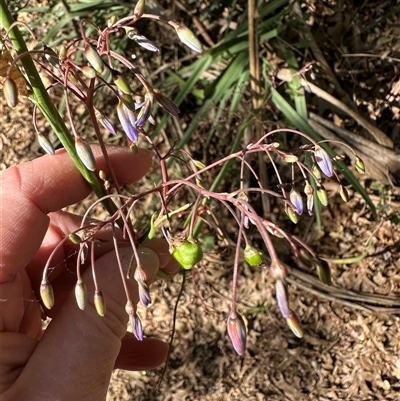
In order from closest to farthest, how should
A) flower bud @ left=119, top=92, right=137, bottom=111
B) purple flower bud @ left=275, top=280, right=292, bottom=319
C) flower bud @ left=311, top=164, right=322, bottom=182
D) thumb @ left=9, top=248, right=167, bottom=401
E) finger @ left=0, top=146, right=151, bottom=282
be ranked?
purple flower bud @ left=275, top=280, right=292, bottom=319, flower bud @ left=119, top=92, right=137, bottom=111, flower bud @ left=311, top=164, right=322, bottom=182, thumb @ left=9, top=248, right=167, bottom=401, finger @ left=0, top=146, right=151, bottom=282

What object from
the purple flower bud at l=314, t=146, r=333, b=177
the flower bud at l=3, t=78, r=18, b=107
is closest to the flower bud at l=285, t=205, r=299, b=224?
the purple flower bud at l=314, t=146, r=333, b=177

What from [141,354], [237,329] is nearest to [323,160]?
[237,329]

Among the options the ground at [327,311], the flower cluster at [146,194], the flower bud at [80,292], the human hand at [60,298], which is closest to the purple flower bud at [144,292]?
the flower cluster at [146,194]

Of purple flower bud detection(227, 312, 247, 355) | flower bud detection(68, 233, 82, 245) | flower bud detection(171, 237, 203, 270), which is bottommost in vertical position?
purple flower bud detection(227, 312, 247, 355)

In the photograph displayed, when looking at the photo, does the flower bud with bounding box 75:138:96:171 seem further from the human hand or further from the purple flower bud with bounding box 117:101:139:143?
the human hand

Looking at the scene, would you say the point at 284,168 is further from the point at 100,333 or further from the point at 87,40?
the point at 87,40

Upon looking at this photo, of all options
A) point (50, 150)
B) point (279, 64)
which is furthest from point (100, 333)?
point (279, 64)
